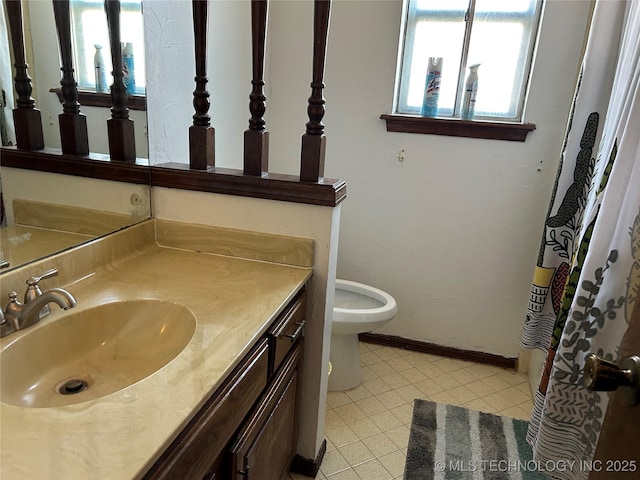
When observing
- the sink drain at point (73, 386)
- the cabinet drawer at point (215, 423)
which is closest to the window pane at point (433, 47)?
the cabinet drawer at point (215, 423)

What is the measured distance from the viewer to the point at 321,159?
1.25 metres

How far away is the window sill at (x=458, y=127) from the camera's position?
198cm

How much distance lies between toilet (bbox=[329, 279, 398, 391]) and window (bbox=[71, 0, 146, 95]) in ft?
3.79

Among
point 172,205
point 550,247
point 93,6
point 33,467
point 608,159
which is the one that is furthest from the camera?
point 550,247

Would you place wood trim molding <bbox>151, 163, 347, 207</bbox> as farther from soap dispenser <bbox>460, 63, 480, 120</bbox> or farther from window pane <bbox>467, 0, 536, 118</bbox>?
window pane <bbox>467, 0, 536, 118</bbox>

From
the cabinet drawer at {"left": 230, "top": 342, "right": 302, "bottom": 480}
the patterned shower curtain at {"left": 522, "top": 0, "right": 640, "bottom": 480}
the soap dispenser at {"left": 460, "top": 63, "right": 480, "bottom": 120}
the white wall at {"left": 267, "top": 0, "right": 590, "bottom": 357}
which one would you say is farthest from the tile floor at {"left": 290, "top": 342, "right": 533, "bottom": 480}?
the soap dispenser at {"left": 460, "top": 63, "right": 480, "bottom": 120}

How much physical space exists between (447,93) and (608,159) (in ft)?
3.35

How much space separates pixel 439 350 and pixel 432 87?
1.31 meters

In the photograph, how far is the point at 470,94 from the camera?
2.03 metres

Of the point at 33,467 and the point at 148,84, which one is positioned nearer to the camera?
the point at 33,467

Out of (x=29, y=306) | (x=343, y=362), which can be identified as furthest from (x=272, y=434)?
(x=343, y=362)

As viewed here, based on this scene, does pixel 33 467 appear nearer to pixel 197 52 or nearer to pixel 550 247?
pixel 197 52

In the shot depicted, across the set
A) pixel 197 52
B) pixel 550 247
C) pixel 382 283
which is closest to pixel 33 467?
pixel 197 52

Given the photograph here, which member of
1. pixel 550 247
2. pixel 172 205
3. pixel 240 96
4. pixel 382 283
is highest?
pixel 240 96
